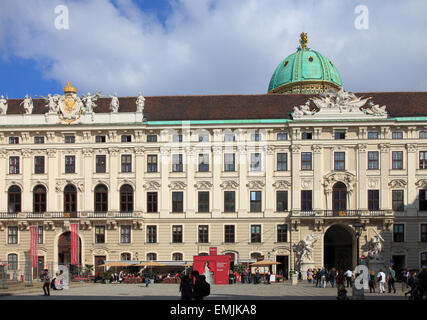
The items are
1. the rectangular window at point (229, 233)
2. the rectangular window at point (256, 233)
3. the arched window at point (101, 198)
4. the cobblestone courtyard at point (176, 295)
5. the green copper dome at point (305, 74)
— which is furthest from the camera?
the green copper dome at point (305, 74)

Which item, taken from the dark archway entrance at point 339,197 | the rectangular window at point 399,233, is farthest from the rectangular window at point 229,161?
the rectangular window at point 399,233

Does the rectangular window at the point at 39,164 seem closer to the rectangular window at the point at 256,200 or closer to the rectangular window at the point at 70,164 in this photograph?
the rectangular window at the point at 70,164

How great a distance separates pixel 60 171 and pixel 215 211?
15.6 meters

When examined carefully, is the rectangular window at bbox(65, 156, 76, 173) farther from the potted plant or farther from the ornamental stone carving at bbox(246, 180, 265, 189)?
the ornamental stone carving at bbox(246, 180, 265, 189)

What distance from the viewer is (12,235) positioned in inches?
2591

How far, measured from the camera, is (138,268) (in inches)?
2534

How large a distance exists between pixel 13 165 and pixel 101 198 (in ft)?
30.7

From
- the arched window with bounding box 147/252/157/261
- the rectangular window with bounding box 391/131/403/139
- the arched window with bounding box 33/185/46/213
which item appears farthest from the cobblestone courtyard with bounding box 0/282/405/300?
the rectangular window with bounding box 391/131/403/139

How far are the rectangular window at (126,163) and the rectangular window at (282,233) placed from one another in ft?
50.5

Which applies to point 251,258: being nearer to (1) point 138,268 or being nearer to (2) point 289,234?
(2) point 289,234

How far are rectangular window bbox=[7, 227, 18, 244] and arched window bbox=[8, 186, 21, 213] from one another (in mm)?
1865

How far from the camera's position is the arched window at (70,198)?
65.9m

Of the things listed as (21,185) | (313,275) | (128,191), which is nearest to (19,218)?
(21,185)

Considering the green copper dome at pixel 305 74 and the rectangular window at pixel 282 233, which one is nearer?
the rectangular window at pixel 282 233
